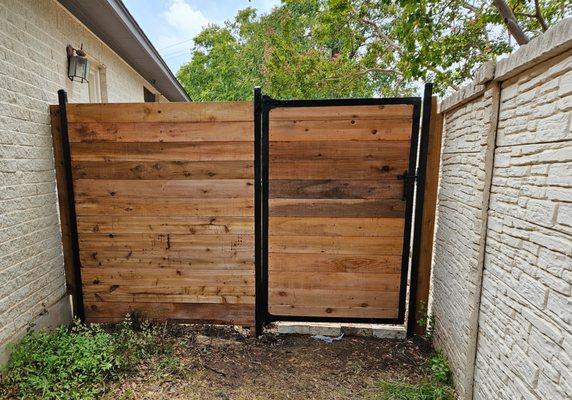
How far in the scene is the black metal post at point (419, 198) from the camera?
104 inches

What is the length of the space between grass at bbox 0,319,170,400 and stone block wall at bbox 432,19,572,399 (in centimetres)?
240

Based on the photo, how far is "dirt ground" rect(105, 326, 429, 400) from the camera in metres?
2.29

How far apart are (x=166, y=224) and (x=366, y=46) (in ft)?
25.8

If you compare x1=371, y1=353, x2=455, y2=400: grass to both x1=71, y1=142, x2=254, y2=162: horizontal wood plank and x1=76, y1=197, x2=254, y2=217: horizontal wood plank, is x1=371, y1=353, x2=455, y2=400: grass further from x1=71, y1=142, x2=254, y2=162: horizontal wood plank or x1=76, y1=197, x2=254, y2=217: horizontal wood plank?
x1=71, y1=142, x2=254, y2=162: horizontal wood plank

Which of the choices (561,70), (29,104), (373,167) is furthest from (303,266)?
(29,104)

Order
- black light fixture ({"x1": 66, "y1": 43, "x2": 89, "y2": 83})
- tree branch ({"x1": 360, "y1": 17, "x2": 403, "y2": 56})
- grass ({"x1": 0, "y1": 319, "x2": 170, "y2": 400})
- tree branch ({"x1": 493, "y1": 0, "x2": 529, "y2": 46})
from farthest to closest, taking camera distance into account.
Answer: tree branch ({"x1": 360, "y1": 17, "x2": 403, "y2": 56})
tree branch ({"x1": 493, "y1": 0, "x2": 529, "y2": 46})
black light fixture ({"x1": 66, "y1": 43, "x2": 89, "y2": 83})
grass ({"x1": 0, "y1": 319, "x2": 170, "y2": 400})

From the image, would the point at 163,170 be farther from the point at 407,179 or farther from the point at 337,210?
the point at 407,179

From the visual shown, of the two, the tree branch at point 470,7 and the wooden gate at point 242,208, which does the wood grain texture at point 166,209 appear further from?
the tree branch at point 470,7

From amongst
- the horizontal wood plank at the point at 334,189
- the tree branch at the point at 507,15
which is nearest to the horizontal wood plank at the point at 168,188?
the horizontal wood plank at the point at 334,189

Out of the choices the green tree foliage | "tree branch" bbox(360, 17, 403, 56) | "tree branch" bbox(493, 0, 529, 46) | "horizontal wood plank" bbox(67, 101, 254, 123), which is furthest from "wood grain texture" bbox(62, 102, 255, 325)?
"tree branch" bbox(360, 17, 403, 56)

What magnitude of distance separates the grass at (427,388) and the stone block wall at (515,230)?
0.12 m

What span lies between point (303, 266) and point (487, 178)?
1.66 meters

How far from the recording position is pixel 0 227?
2.27 meters

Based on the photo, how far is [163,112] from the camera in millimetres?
2688
